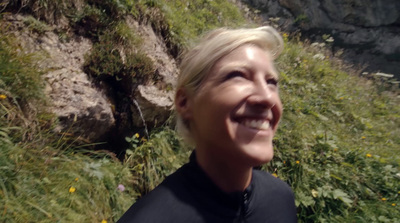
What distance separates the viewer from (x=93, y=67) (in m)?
3.09

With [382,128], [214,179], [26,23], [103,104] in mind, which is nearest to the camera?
[214,179]

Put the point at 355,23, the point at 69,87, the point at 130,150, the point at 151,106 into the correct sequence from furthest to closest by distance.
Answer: the point at 355,23
the point at 151,106
the point at 130,150
the point at 69,87

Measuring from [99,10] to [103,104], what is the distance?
1.13 metres

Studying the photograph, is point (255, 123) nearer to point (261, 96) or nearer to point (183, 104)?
point (261, 96)

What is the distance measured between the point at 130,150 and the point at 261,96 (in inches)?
92.8

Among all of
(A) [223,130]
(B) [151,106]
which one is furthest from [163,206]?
(B) [151,106]

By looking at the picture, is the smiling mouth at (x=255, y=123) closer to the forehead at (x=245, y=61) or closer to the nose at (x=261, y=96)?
the nose at (x=261, y=96)

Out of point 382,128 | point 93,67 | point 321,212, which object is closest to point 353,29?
point 382,128

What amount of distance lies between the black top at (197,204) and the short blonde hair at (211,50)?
0.24 metres

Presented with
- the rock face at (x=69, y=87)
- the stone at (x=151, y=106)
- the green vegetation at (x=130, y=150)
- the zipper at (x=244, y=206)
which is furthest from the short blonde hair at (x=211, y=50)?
the stone at (x=151, y=106)

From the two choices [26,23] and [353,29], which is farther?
[353,29]

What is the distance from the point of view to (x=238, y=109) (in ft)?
Answer: 3.69

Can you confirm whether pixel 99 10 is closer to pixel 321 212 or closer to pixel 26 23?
pixel 26 23

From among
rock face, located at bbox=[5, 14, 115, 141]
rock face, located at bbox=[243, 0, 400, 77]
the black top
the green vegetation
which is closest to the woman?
the black top
